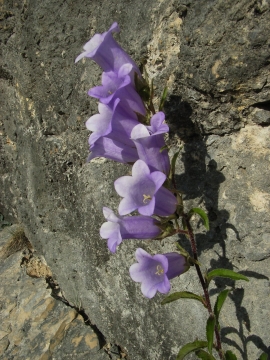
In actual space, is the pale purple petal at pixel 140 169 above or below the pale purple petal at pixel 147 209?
above

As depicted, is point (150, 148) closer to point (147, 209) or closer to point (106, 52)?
point (147, 209)

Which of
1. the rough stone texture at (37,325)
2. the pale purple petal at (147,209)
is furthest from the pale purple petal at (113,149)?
the rough stone texture at (37,325)

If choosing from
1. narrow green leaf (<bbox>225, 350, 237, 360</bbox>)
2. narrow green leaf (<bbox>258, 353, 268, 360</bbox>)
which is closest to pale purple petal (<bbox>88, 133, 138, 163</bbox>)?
narrow green leaf (<bbox>225, 350, 237, 360</bbox>)

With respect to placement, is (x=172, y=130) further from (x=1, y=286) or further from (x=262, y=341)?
(x=1, y=286)

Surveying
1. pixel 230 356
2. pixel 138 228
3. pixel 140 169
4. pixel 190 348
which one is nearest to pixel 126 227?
pixel 138 228

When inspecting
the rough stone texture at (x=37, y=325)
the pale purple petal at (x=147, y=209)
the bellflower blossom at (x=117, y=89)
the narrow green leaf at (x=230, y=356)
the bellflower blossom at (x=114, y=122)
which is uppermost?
the bellflower blossom at (x=117, y=89)

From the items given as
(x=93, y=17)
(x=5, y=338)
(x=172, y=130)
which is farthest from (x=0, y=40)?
(x=5, y=338)

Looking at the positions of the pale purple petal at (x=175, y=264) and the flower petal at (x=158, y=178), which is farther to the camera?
the pale purple petal at (x=175, y=264)

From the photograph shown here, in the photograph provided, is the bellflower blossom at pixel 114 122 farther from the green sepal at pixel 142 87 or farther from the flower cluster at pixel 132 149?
the green sepal at pixel 142 87
